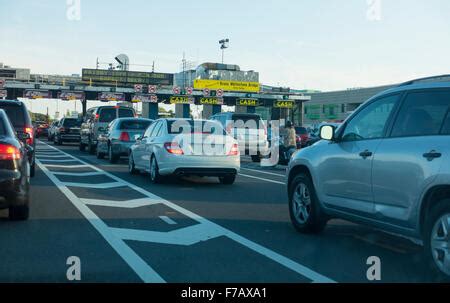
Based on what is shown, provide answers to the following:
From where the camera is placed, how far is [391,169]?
5.91 metres

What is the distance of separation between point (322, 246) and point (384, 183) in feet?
4.34

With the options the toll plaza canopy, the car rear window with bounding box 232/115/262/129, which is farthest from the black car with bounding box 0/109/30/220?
the toll plaza canopy

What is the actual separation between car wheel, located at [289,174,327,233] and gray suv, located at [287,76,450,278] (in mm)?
13

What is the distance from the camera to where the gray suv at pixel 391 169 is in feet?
17.5

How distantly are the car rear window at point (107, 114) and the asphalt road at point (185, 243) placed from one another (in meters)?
14.5

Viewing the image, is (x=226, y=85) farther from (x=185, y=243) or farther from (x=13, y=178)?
(x=185, y=243)

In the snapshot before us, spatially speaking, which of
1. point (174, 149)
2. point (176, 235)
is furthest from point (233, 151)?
point (176, 235)

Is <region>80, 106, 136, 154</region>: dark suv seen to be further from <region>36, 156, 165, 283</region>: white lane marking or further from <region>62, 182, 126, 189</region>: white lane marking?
<region>36, 156, 165, 283</region>: white lane marking

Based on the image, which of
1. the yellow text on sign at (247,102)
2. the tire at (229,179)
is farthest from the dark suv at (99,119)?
the yellow text on sign at (247,102)

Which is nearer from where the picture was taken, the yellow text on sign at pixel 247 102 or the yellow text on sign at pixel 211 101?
the yellow text on sign at pixel 211 101

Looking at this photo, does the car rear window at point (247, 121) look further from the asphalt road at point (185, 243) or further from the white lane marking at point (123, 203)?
the white lane marking at point (123, 203)

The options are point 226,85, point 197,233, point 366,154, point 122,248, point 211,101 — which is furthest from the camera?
point 226,85

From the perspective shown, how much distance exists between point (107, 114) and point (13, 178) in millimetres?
18479
